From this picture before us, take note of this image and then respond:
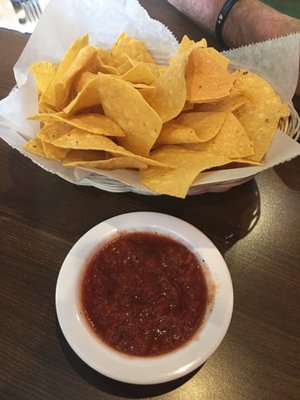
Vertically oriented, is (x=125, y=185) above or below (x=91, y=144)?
below

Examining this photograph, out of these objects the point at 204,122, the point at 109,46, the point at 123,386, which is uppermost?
the point at 109,46

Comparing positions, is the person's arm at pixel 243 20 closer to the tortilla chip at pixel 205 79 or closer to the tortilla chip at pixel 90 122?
the tortilla chip at pixel 205 79

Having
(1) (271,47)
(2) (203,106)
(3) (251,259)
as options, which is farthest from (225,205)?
(1) (271,47)

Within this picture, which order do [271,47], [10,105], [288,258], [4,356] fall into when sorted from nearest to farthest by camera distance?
[4,356], [288,258], [10,105], [271,47]

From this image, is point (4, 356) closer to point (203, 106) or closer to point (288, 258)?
point (288, 258)

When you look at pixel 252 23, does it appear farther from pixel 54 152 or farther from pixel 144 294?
pixel 144 294

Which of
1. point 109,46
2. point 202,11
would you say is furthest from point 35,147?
point 202,11

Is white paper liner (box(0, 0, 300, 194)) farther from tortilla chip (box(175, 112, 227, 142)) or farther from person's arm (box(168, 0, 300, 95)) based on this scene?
person's arm (box(168, 0, 300, 95))
